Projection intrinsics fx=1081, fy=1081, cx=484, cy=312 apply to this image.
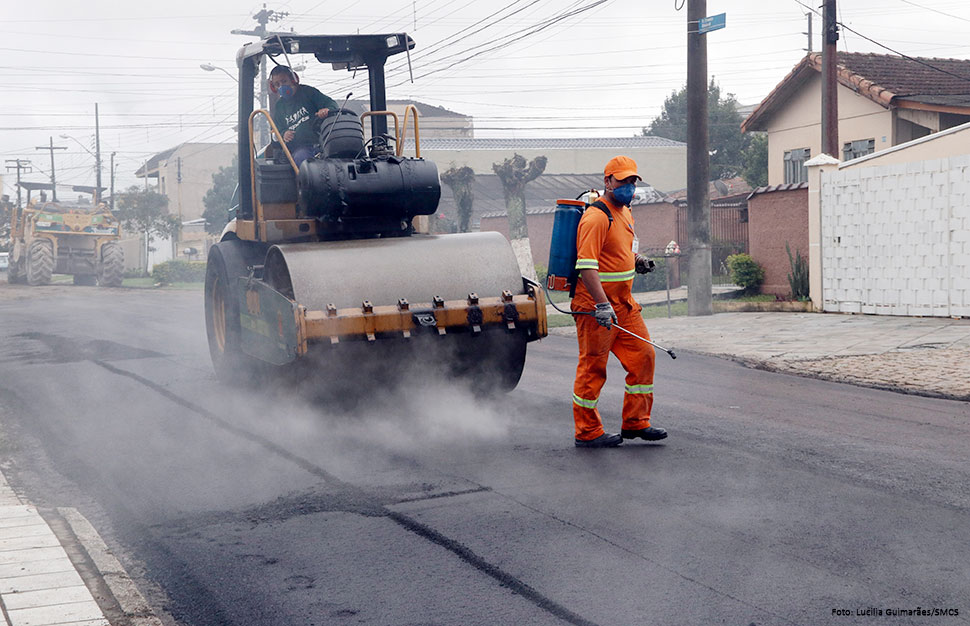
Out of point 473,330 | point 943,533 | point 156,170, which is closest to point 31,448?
point 473,330

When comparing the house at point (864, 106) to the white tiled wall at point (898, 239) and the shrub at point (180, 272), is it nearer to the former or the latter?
the white tiled wall at point (898, 239)

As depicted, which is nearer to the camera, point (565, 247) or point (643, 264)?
point (565, 247)

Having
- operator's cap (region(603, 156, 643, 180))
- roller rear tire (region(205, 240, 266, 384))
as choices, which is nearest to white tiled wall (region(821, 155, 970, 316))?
operator's cap (region(603, 156, 643, 180))

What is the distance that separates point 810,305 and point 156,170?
77450mm

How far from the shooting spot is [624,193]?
679 cm

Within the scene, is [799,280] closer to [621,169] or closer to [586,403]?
→ [621,169]

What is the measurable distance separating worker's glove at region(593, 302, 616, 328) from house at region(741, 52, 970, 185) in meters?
16.9

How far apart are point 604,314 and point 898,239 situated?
950 cm

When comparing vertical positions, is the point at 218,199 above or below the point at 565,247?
above

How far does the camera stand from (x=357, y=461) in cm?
659

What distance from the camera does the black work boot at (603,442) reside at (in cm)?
680

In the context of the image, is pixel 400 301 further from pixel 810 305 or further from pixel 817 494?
pixel 810 305

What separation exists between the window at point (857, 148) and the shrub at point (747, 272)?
21.4ft

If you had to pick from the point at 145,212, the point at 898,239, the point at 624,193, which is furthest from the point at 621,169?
the point at 145,212
